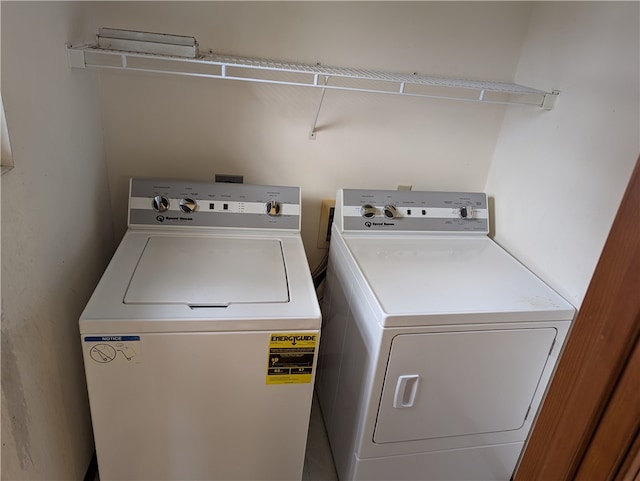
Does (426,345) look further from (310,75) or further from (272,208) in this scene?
(310,75)

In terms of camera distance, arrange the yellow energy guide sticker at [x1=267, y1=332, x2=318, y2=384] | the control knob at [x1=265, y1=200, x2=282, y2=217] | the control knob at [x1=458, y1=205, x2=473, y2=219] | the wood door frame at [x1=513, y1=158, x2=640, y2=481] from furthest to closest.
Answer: the control knob at [x1=458, y1=205, x2=473, y2=219]
the control knob at [x1=265, y1=200, x2=282, y2=217]
the yellow energy guide sticker at [x1=267, y1=332, x2=318, y2=384]
the wood door frame at [x1=513, y1=158, x2=640, y2=481]

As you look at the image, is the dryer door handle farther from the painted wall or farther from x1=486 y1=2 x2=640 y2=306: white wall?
the painted wall

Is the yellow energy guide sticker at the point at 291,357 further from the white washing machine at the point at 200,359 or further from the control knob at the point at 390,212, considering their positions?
the control knob at the point at 390,212

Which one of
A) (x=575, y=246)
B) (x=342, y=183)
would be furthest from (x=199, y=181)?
(x=575, y=246)

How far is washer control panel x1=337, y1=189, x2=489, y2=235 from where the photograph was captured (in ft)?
5.75

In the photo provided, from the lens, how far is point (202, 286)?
1.32 metres

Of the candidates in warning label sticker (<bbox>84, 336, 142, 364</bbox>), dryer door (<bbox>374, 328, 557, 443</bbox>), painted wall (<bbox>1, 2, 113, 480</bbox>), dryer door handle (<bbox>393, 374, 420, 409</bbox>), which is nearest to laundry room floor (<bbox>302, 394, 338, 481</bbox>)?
dryer door (<bbox>374, 328, 557, 443</bbox>)

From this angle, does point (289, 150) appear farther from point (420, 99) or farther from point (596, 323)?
point (596, 323)

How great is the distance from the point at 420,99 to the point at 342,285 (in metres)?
0.82

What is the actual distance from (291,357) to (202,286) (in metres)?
0.33

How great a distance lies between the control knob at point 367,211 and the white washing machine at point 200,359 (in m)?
0.33

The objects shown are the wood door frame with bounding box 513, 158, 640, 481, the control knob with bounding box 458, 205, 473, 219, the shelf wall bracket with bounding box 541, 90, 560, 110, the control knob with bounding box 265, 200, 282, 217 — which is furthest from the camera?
the control knob with bounding box 458, 205, 473, 219

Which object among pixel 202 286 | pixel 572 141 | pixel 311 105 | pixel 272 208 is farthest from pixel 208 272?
pixel 572 141

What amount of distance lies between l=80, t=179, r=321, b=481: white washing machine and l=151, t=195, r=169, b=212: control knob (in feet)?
0.32
